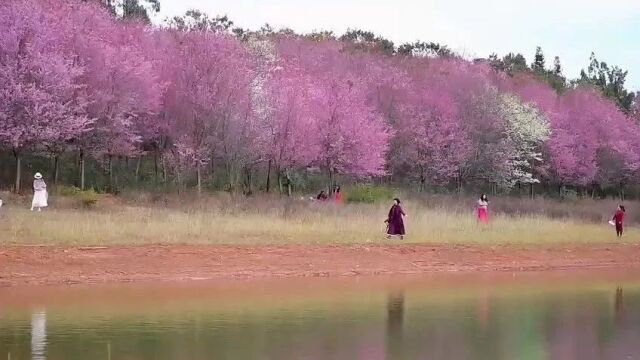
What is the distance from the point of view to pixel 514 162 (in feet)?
206

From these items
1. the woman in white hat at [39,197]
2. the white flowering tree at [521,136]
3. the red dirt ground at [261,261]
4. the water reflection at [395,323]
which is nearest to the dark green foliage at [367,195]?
the red dirt ground at [261,261]

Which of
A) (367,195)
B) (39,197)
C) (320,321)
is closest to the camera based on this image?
Answer: (320,321)

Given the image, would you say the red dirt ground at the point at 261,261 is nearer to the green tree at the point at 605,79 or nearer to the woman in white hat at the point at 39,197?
the woman in white hat at the point at 39,197

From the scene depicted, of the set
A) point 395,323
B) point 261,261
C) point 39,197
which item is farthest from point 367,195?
point 395,323

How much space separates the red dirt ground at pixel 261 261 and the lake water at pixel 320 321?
1307 millimetres

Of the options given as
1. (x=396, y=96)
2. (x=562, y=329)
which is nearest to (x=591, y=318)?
(x=562, y=329)

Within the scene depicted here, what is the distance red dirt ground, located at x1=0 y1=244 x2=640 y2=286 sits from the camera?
22812mm

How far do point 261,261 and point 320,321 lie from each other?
9.44 m

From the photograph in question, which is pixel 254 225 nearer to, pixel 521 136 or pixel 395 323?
pixel 395 323

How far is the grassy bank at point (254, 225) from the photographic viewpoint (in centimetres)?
2622

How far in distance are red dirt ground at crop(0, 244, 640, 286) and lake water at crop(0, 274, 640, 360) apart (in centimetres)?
131

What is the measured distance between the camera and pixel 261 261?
25875 mm

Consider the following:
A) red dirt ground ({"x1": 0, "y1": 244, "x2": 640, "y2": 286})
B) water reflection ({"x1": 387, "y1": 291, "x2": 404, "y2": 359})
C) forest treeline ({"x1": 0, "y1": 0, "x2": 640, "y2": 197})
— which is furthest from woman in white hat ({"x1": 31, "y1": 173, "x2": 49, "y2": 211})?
water reflection ({"x1": 387, "y1": 291, "x2": 404, "y2": 359})

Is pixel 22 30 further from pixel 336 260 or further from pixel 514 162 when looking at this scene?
pixel 514 162
